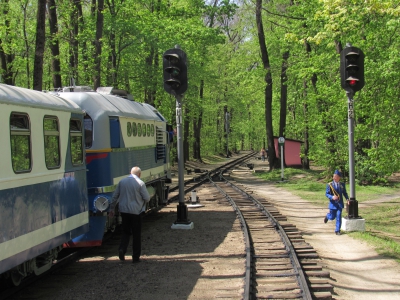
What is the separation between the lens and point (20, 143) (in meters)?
6.85

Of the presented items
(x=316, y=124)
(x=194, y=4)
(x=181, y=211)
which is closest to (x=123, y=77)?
(x=194, y=4)

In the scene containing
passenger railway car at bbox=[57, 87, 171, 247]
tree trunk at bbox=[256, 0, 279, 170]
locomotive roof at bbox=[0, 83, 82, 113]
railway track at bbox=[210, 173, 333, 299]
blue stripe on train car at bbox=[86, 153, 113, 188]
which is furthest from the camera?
tree trunk at bbox=[256, 0, 279, 170]

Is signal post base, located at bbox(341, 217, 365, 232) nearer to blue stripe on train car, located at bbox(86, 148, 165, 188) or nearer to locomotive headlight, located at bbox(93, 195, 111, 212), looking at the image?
blue stripe on train car, located at bbox(86, 148, 165, 188)

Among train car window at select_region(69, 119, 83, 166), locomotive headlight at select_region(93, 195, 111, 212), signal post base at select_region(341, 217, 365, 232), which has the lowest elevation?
signal post base at select_region(341, 217, 365, 232)

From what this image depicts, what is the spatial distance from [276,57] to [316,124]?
12.1 m

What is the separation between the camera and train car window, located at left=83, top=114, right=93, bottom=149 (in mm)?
10102

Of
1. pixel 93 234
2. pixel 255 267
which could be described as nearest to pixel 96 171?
pixel 93 234

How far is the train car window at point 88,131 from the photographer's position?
10102 millimetres

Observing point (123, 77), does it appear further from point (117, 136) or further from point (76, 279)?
point (76, 279)

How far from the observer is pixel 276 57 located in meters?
35.4

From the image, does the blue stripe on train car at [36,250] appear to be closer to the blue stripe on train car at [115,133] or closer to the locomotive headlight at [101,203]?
the locomotive headlight at [101,203]

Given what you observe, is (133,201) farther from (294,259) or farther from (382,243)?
(382,243)

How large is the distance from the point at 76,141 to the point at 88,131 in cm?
117

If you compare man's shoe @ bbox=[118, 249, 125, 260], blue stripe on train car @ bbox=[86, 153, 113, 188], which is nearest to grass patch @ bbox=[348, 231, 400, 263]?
man's shoe @ bbox=[118, 249, 125, 260]
